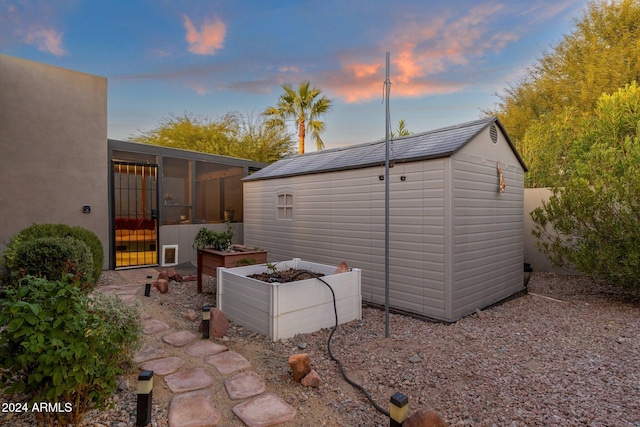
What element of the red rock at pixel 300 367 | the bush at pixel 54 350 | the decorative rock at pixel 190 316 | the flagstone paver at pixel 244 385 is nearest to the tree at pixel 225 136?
the decorative rock at pixel 190 316

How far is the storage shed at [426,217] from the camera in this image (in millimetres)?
4348

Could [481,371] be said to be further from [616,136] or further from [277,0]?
[616,136]

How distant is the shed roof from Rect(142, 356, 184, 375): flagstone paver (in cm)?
364

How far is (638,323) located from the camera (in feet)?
14.0

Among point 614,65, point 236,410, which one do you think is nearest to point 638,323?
point 236,410

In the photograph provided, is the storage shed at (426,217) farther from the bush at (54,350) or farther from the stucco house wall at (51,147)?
the stucco house wall at (51,147)

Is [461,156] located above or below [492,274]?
above

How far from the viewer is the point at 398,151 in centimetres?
515

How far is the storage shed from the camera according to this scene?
171 inches

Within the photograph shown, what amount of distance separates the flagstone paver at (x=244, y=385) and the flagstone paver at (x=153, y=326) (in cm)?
155

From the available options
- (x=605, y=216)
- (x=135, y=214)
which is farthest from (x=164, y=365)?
(x=605, y=216)

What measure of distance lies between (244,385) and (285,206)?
452cm

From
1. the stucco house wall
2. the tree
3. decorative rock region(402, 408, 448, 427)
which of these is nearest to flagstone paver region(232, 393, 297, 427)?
decorative rock region(402, 408, 448, 427)

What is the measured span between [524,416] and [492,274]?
3192 mm
